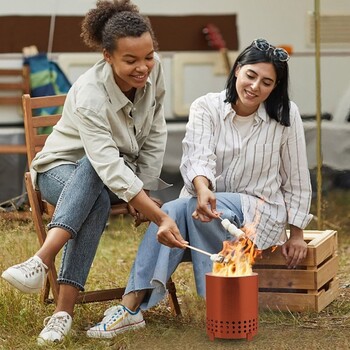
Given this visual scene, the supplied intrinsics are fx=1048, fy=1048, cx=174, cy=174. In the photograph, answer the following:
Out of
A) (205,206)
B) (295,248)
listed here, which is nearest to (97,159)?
(205,206)

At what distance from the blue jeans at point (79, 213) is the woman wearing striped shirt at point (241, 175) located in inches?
8.1

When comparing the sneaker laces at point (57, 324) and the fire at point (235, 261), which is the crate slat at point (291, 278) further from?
the sneaker laces at point (57, 324)

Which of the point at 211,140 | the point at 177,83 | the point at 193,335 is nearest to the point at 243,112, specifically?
the point at 211,140

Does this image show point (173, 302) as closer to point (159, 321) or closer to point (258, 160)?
point (159, 321)

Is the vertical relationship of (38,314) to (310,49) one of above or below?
below

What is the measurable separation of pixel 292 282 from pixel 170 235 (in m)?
0.84

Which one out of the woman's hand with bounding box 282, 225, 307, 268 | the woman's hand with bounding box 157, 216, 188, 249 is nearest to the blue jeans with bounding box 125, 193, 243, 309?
the woman's hand with bounding box 157, 216, 188, 249

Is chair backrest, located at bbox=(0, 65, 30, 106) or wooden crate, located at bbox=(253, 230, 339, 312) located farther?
chair backrest, located at bbox=(0, 65, 30, 106)

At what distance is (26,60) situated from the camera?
23.0 ft

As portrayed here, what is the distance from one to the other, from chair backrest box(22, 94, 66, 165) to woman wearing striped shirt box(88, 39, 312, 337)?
27.1 inches

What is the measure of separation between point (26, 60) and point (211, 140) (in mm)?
2942

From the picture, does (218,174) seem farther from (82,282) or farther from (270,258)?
(82,282)

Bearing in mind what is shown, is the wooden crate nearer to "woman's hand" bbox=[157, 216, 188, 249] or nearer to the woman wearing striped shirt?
the woman wearing striped shirt

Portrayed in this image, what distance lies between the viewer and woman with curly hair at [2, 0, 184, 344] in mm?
4016
